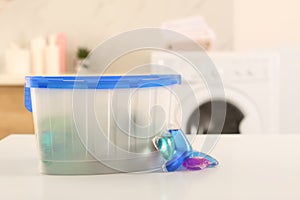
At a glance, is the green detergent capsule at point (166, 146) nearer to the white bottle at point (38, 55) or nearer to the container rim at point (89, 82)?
the container rim at point (89, 82)

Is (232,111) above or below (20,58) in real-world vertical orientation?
below

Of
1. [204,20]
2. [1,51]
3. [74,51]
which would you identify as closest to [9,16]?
[1,51]

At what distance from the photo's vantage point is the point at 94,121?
0.77 m

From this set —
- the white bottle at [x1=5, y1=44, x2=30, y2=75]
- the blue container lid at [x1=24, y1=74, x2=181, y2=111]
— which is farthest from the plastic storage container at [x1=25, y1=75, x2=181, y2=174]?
the white bottle at [x1=5, y1=44, x2=30, y2=75]

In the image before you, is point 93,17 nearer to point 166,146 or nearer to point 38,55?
point 38,55

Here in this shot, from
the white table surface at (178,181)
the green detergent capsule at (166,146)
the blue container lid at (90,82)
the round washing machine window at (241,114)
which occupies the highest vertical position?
the blue container lid at (90,82)

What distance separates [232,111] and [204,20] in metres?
0.77

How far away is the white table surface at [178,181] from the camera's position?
0.66 metres

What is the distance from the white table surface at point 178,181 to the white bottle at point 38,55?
2.17 m

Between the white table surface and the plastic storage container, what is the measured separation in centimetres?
3

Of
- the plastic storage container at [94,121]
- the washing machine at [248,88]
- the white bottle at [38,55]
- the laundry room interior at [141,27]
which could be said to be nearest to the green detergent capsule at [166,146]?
the plastic storage container at [94,121]

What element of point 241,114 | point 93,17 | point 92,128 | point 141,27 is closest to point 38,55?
point 93,17

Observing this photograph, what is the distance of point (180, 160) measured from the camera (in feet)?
2.68

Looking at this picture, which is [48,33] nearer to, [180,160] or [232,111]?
[232,111]
